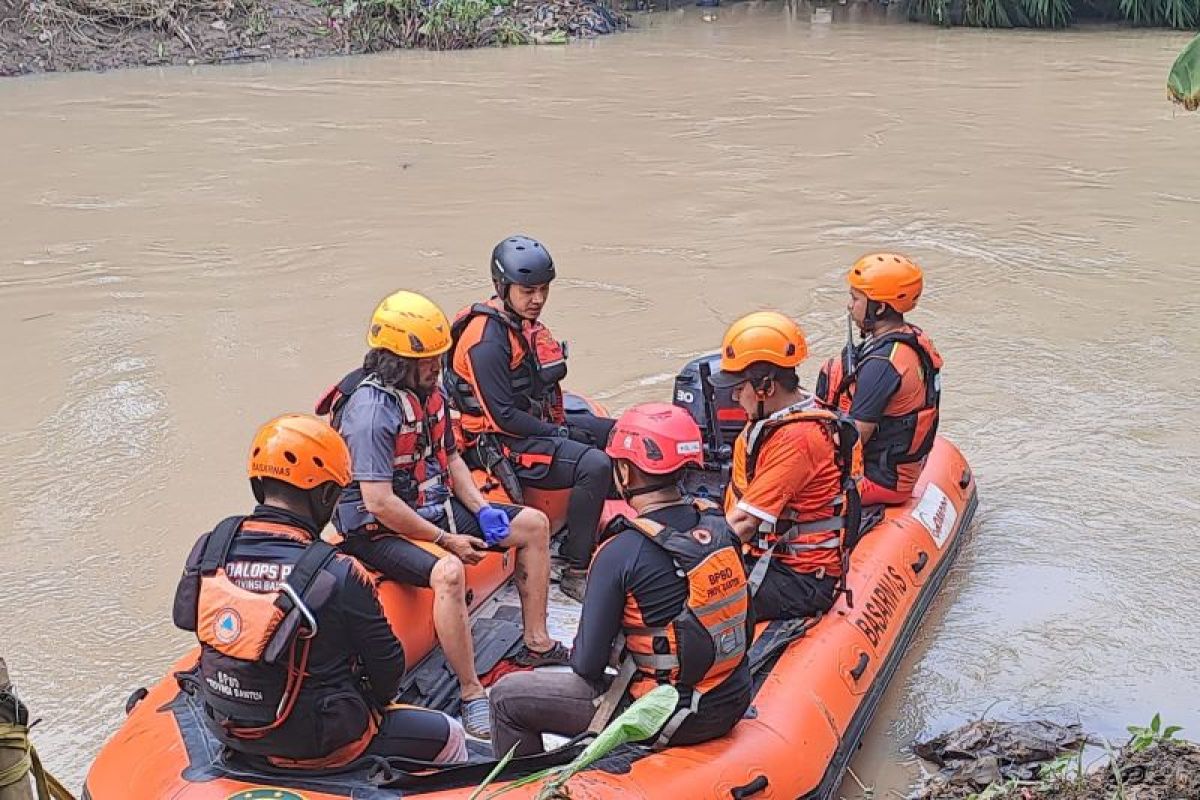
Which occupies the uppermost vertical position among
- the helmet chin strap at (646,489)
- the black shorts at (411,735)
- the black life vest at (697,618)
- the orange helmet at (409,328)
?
the orange helmet at (409,328)

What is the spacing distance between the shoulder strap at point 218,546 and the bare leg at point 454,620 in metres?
1.02

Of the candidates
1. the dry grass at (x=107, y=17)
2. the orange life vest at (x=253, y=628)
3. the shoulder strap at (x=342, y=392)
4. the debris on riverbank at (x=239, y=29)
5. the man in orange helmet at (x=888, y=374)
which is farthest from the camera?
the dry grass at (x=107, y=17)

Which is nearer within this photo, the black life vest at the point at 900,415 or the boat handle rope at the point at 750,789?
the boat handle rope at the point at 750,789

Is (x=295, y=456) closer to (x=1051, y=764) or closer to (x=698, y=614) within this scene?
(x=698, y=614)

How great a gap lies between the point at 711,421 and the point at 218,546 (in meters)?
2.90

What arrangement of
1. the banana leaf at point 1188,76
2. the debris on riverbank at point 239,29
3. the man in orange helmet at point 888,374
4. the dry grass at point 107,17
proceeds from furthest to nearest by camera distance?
the dry grass at point 107,17 < the debris on riverbank at point 239,29 < the man in orange helmet at point 888,374 < the banana leaf at point 1188,76

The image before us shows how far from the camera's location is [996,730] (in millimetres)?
4539

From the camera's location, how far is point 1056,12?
78.5 feet

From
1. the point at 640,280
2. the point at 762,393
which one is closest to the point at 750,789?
the point at 762,393

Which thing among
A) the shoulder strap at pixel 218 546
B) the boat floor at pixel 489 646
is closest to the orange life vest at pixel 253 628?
the shoulder strap at pixel 218 546

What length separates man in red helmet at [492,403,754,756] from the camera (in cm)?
351

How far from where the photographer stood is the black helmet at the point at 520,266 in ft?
16.9

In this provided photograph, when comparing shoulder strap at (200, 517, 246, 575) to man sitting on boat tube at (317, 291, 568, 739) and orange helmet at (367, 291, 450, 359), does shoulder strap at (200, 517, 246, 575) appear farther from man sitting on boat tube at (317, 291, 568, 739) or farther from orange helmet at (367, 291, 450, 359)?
orange helmet at (367, 291, 450, 359)

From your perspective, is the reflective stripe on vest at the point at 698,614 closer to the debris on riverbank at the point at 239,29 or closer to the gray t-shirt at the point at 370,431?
A: the gray t-shirt at the point at 370,431
